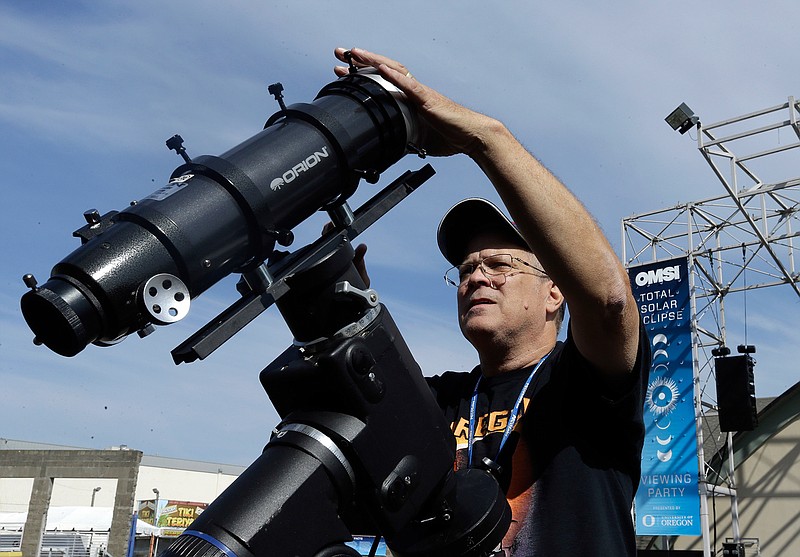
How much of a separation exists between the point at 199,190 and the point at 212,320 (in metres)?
0.24

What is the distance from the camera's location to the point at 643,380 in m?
2.02

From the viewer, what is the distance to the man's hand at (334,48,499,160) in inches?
66.9

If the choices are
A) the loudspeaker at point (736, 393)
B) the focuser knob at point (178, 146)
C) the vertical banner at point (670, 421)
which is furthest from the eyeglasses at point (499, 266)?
the loudspeaker at point (736, 393)

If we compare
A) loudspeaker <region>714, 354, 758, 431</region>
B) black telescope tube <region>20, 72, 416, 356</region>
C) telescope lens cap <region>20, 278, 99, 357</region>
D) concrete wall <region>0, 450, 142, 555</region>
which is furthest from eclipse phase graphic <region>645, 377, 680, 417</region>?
concrete wall <region>0, 450, 142, 555</region>

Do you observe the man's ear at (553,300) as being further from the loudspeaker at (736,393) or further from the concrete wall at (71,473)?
the concrete wall at (71,473)

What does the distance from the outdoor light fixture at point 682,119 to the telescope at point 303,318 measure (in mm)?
11362

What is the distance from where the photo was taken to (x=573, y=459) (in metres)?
2.04

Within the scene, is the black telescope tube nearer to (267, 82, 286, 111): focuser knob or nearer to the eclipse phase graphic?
(267, 82, 286, 111): focuser knob

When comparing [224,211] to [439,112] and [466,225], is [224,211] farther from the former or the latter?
[466,225]

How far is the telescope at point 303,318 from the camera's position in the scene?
1.34 meters

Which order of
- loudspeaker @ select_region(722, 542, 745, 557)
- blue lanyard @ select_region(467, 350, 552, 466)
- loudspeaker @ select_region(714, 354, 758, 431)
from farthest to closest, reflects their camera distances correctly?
loudspeaker @ select_region(714, 354, 758, 431)
loudspeaker @ select_region(722, 542, 745, 557)
blue lanyard @ select_region(467, 350, 552, 466)

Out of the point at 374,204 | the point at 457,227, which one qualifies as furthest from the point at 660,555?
the point at 374,204

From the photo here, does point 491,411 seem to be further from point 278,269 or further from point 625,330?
point 278,269

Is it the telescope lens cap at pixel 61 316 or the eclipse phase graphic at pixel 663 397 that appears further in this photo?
the eclipse phase graphic at pixel 663 397
